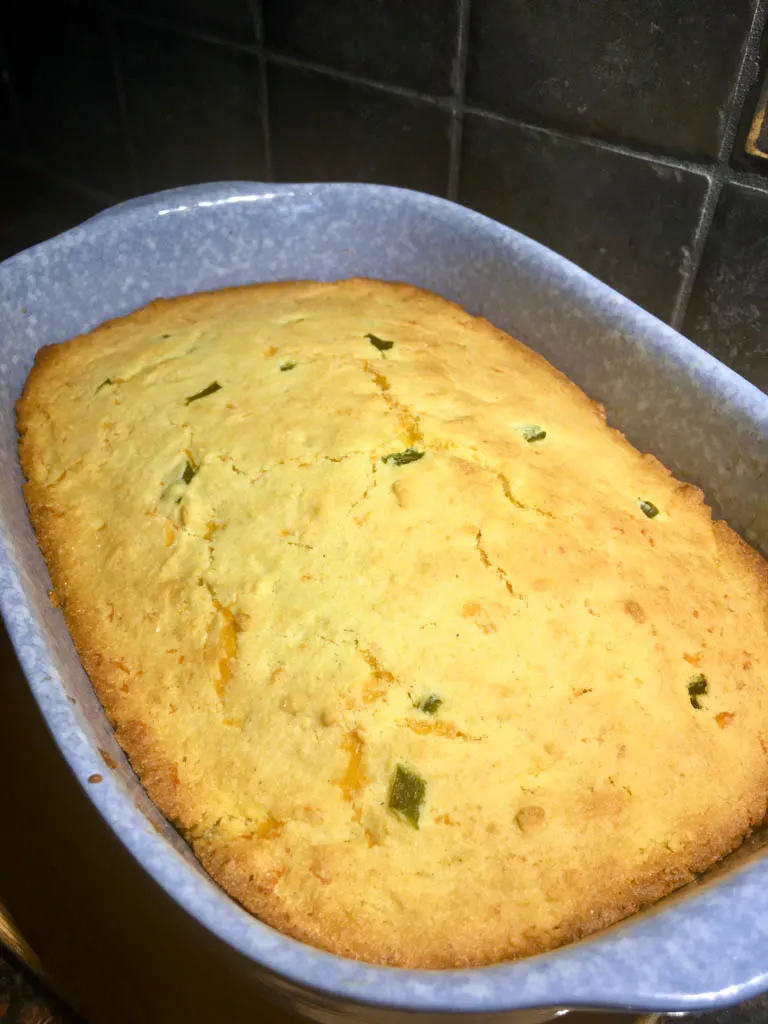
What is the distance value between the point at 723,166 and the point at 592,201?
0.19 m

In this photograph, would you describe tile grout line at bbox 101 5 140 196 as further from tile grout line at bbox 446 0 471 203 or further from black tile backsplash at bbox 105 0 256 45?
tile grout line at bbox 446 0 471 203

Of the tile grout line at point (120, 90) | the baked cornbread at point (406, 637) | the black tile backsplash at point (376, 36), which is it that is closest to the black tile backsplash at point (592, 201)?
the black tile backsplash at point (376, 36)

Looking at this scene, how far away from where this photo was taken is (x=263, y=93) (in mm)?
1545

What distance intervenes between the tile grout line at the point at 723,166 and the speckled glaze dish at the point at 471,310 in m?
0.16

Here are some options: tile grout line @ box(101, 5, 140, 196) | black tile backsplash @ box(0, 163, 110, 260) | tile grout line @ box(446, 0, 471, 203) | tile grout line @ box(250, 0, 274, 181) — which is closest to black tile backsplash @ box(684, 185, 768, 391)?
tile grout line @ box(446, 0, 471, 203)

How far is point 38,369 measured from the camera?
1.06 m

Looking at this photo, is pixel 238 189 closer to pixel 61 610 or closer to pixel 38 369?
pixel 38 369

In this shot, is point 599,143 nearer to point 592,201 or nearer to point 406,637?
point 592,201

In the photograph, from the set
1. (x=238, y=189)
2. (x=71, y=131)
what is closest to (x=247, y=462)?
(x=238, y=189)

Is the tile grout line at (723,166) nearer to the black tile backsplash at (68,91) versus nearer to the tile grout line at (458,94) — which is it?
the tile grout line at (458,94)

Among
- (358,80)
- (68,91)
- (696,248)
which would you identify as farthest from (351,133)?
(68,91)

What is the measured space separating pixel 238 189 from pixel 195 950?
93cm

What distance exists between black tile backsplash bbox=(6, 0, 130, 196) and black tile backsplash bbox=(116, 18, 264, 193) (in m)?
0.09

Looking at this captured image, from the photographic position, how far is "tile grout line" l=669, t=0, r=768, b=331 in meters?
0.93
